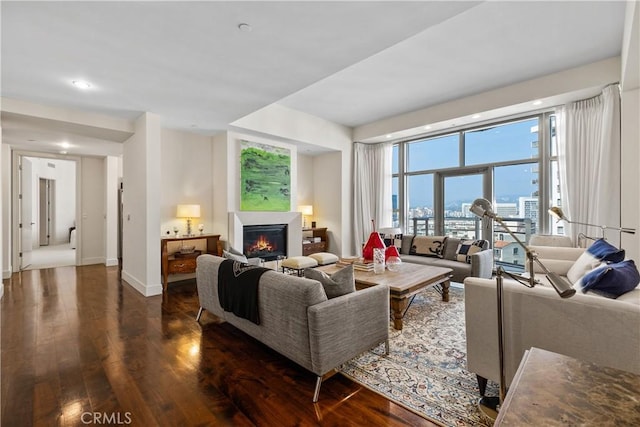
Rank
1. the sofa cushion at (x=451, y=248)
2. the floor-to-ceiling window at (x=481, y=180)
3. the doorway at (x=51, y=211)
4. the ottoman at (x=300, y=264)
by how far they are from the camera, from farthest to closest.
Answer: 1. the doorway at (x=51, y=211)
2. the floor-to-ceiling window at (x=481, y=180)
3. the sofa cushion at (x=451, y=248)
4. the ottoman at (x=300, y=264)

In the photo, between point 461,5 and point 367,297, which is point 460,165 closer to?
point 461,5

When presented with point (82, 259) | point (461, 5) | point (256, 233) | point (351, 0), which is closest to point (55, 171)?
point (82, 259)

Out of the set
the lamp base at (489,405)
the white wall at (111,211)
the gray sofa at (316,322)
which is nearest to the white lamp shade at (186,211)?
the white wall at (111,211)

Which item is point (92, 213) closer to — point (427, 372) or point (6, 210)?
point (6, 210)

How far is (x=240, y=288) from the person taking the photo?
2.39 meters

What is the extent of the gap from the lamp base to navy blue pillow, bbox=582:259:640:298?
890mm

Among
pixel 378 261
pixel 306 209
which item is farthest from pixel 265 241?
pixel 378 261

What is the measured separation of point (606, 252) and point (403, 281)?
67.4 inches

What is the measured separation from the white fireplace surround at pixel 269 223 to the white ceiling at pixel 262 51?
158 cm

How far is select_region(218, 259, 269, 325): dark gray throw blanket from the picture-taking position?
2.27 meters

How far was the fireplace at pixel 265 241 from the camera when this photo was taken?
17.3 feet

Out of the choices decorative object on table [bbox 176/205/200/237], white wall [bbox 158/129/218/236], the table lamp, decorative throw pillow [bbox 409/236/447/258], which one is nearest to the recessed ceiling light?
white wall [bbox 158/129/218/236]

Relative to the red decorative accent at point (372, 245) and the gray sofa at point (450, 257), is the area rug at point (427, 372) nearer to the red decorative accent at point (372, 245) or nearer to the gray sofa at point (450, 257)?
the red decorative accent at point (372, 245)

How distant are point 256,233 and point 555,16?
4.95m
